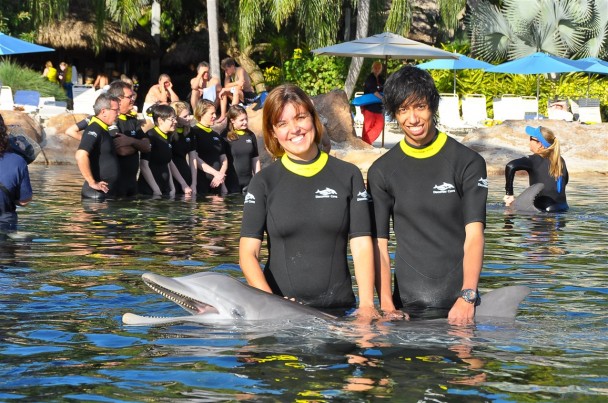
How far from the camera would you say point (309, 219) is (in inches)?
228

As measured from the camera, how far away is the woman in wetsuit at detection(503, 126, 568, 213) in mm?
13523

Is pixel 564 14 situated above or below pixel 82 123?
above

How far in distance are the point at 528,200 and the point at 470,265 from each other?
28.6 ft

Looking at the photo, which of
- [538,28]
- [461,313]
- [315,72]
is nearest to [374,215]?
[461,313]

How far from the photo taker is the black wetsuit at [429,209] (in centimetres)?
580

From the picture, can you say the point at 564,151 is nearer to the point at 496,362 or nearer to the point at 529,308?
the point at 529,308

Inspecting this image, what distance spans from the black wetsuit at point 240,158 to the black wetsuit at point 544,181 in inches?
176

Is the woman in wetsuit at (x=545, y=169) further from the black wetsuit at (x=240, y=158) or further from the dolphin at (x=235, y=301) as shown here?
the dolphin at (x=235, y=301)

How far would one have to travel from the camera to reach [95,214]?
43.3 feet

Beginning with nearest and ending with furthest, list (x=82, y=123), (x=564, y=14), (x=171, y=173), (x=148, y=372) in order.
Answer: (x=148, y=372)
(x=82, y=123)
(x=171, y=173)
(x=564, y=14)

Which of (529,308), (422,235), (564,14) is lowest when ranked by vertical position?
(529,308)

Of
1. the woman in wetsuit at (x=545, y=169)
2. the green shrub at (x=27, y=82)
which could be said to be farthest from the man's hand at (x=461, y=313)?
the green shrub at (x=27, y=82)

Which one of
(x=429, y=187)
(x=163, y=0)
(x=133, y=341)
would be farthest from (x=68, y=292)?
(x=163, y=0)

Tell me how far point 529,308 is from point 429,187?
190 cm
